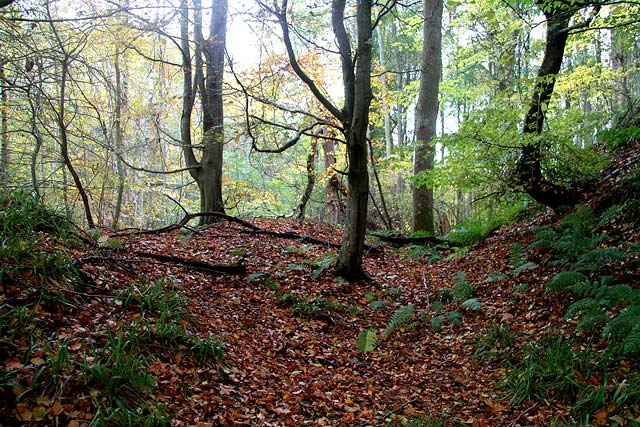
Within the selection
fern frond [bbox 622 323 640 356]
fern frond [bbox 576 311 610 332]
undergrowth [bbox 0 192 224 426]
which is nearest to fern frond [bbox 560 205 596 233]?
fern frond [bbox 576 311 610 332]

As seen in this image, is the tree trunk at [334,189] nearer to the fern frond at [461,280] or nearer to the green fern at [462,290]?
the fern frond at [461,280]

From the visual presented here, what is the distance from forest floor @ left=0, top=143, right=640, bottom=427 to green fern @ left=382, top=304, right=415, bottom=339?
4cm

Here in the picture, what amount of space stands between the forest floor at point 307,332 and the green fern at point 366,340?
10 cm

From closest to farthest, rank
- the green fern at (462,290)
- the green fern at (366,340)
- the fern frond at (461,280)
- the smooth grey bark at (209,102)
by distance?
1. the green fern at (366,340)
2. the green fern at (462,290)
3. the fern frond at (461,280)
4. the smooth grey bark at (209,102)

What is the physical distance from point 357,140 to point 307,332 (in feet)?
10.5

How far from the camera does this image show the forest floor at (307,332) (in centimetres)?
361

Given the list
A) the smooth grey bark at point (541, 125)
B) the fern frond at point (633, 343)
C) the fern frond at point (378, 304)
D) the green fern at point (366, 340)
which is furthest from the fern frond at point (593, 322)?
the smooth grey bark at point (541, 125)

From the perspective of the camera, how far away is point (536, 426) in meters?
3.49

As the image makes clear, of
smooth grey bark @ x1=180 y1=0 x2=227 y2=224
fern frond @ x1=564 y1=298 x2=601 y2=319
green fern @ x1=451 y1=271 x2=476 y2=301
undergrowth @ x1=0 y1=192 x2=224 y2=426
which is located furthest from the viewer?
smooth grey bark @ x1=180 y1=0 x2=227 y2=224

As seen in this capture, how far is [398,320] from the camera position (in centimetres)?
599

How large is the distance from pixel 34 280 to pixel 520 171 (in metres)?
7.14

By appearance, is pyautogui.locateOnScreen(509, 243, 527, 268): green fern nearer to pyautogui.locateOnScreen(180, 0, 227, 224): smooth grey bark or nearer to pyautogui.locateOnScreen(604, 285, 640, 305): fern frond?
pyautogui.locateOnScreen(604, 285, 640, 305): fern frond

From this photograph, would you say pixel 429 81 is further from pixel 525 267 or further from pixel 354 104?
pixel 525 267

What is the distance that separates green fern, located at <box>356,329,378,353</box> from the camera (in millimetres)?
5375
